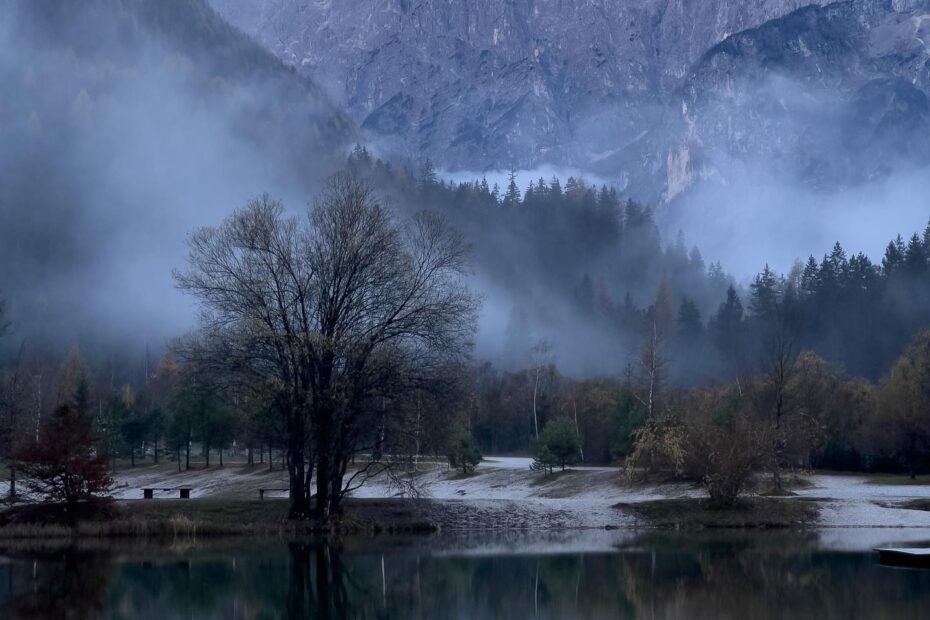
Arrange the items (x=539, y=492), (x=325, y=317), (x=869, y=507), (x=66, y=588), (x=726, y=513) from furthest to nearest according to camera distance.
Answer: (x=539, y=492)
(x=869, y=507)
(x=726, y=513)
(x=325, y=317)
(x=66, y=588)

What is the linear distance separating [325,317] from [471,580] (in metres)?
16.3

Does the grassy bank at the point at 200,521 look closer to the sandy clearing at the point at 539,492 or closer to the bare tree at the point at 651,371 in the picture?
the sandy clearing at the point at 539,492

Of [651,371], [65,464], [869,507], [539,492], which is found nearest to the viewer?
[65,464]

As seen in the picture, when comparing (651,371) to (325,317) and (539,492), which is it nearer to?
(539,492)

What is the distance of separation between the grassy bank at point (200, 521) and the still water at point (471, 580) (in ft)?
9.84

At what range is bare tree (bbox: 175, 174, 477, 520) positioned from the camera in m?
41.5

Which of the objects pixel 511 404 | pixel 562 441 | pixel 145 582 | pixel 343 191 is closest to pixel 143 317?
pixel 511 404

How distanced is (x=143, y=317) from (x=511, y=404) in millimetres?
90121

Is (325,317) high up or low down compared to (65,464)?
up

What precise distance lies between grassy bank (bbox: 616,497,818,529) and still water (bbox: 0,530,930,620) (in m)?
5.45

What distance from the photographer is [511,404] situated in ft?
345

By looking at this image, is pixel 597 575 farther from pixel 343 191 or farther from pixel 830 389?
pixel 830 389

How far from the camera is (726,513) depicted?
151ft

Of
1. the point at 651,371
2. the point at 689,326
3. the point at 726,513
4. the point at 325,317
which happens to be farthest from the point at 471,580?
the point at 689,326
